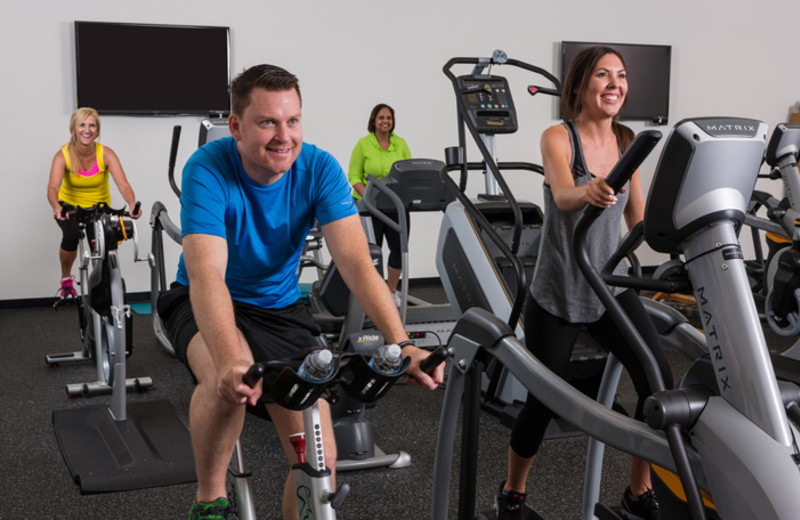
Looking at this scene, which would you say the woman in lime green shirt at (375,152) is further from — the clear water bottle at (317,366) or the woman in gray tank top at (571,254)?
the clear water bottle at (317,366)

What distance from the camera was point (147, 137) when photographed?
253 inches

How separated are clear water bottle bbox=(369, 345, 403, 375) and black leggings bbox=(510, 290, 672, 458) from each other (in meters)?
0.94

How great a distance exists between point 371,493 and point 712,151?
1905 millimetres

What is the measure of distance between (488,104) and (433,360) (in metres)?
2.61

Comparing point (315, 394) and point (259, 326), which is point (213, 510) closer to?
point (259, 326)

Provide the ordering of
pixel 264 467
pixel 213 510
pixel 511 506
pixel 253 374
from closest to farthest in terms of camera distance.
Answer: pixel 253 374, pixel 213 510, pixel 511 506, pixel 264 467

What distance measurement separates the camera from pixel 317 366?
1340 mm

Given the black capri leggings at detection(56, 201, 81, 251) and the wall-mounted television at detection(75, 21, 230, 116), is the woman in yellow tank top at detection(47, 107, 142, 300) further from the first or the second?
the wall-mounted television at detection(75, 21, 230, 116)

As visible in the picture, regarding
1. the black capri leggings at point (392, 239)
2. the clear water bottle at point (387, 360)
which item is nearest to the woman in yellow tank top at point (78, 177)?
the black capri leggings at point (392, 239)

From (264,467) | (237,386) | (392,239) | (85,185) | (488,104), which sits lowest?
(264,467)

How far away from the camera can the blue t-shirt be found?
6.21ft

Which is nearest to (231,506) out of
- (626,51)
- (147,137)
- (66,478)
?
(66,478)

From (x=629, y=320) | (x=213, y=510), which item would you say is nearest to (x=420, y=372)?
(x=629, y=320)

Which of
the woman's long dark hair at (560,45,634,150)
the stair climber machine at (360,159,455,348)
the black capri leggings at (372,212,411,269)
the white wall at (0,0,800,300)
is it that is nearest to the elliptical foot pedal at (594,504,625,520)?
the woman's long dark hair at (560,45,634,150)
